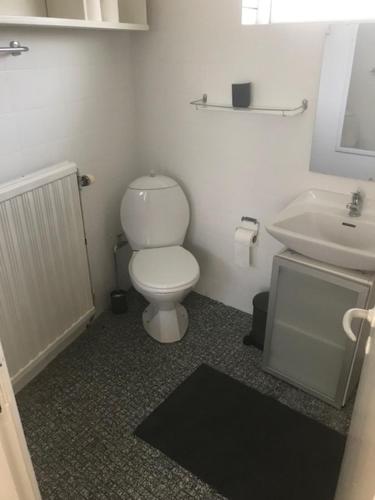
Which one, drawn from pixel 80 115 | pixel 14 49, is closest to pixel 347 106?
pixel 80 115

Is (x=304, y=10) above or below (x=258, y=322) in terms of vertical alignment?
above

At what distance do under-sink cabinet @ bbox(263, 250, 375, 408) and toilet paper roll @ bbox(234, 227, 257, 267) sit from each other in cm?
33

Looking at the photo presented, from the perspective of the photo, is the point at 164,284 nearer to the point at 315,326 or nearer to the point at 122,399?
the point at 122,399

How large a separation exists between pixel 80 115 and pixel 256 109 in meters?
0.88

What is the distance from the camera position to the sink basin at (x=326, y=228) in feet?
5.45

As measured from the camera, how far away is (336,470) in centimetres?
167

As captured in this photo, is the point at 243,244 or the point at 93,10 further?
the point at 243,244

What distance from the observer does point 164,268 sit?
2223mm

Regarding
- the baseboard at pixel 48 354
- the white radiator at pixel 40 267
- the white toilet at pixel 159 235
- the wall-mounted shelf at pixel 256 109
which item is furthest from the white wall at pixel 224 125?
the baseboard at pixel 48 354

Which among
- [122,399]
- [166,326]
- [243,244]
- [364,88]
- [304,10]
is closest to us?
[364,88]

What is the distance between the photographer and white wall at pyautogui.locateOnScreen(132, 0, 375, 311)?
1914mm

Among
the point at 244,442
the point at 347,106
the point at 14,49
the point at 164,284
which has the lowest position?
the point at 244,442

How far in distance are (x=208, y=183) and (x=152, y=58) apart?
746mm

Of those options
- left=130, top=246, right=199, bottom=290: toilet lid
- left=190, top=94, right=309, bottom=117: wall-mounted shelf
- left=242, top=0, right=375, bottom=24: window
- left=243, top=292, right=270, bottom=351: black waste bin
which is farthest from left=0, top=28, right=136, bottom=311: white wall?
left=243, top=292, right=270, bottom=351: black waste bin
